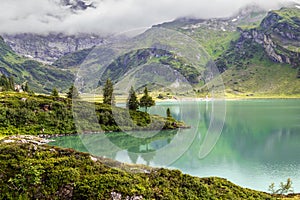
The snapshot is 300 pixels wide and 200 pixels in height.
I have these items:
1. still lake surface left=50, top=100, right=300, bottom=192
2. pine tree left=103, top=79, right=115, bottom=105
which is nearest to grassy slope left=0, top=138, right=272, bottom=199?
still lake surface left=50, top=100, right=300, bottom=192

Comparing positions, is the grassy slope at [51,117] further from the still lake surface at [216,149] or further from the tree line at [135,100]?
the still lake surface at [216,149]

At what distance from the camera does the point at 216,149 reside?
51.7m

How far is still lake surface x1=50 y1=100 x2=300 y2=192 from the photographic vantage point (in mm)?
22548

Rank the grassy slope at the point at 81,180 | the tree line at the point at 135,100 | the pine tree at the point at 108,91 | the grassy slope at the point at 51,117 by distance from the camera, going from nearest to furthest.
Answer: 1. the grassy slope at the point at 81,180
2. the grassy slope at the point at 51,117
3. the tree line at the point at 135,100
4. the pine tree at the point at 108,91

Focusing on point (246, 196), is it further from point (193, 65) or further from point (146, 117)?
point (146, 117)

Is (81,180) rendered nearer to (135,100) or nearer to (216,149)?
(216,149)

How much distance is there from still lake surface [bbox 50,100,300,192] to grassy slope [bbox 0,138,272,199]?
1.79 m

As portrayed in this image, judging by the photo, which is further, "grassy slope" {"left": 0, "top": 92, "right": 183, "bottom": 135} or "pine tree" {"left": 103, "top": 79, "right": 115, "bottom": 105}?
"pine tree" {"left": 103, "top": 79, "right": 115, "bottom": 105}

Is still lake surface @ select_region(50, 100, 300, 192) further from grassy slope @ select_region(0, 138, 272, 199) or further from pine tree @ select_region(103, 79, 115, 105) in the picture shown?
pine tree @ select_region(103, 79, 115, 105)

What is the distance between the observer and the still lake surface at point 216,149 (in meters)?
22.5

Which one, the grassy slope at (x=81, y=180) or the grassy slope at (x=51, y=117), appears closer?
the grassy slope at (x=81, y=180)

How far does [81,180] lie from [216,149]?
1490 inches

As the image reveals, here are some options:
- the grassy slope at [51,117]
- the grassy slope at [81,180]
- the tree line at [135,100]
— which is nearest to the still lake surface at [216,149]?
the grassy slope at [81,180]

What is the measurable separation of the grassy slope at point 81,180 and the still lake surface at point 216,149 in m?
1.79
